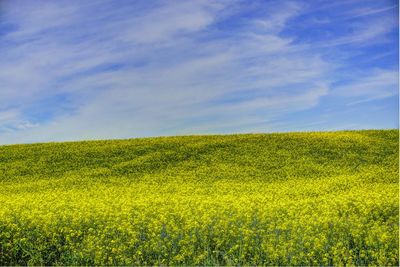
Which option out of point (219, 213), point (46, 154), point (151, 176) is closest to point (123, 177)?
point (151, 176)

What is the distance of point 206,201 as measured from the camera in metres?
17.9

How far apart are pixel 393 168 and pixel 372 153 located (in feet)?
11.2

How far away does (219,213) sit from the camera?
15.1 meters

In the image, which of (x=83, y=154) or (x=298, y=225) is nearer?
(x=298, y=225)

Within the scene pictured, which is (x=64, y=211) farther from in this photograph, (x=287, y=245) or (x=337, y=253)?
(x=337, y=253)

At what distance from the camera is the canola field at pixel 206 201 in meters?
12.5

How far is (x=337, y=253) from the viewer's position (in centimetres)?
1189

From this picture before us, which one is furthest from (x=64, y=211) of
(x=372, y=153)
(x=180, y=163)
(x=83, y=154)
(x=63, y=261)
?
(x=372, y=153)

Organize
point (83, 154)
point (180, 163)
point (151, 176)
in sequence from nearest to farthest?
1. point (151, 176)
2. point (180, 163)
3. point (83, 154)

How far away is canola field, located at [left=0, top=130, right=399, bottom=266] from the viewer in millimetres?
12461

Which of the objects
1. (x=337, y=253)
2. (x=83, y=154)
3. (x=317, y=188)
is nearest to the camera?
(x=337, y=253)

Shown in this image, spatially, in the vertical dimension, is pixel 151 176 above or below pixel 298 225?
above

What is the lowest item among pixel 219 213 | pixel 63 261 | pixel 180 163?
pixel 63 261

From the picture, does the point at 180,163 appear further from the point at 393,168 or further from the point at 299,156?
the point at 393,168
